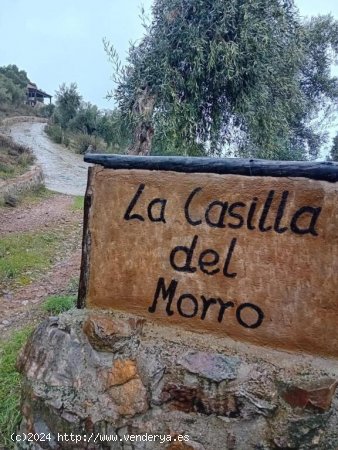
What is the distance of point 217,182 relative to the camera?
71.1 inches

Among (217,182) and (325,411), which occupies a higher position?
(217,182)

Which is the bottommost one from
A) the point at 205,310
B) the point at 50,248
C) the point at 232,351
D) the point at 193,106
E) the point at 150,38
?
the point at 50,248

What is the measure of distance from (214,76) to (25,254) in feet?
13.1

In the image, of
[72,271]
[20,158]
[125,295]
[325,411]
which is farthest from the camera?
[20,158]

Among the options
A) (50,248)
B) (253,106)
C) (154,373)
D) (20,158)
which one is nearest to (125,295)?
(154,373)

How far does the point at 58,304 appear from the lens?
13.9 feet

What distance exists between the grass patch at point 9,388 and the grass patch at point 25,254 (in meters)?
1.72

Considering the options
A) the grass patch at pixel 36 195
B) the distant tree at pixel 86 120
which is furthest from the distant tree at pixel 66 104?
the grass patch at pixel 36 195

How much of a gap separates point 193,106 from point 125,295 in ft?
16.7

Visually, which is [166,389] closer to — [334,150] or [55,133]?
[334,150]

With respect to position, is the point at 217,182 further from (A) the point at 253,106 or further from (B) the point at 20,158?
(B) the point at 20,158

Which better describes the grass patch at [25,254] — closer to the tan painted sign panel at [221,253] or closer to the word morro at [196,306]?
the tan painted sign panel at [221,253]

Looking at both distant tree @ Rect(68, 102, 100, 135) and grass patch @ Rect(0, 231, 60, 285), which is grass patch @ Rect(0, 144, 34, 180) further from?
distant tree @ Rect(68, 102, 100, 135)

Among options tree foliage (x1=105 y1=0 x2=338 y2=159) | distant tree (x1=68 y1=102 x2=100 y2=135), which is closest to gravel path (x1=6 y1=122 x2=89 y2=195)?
distant tree (x1=68 y1=102 x2=100 y2=135)
